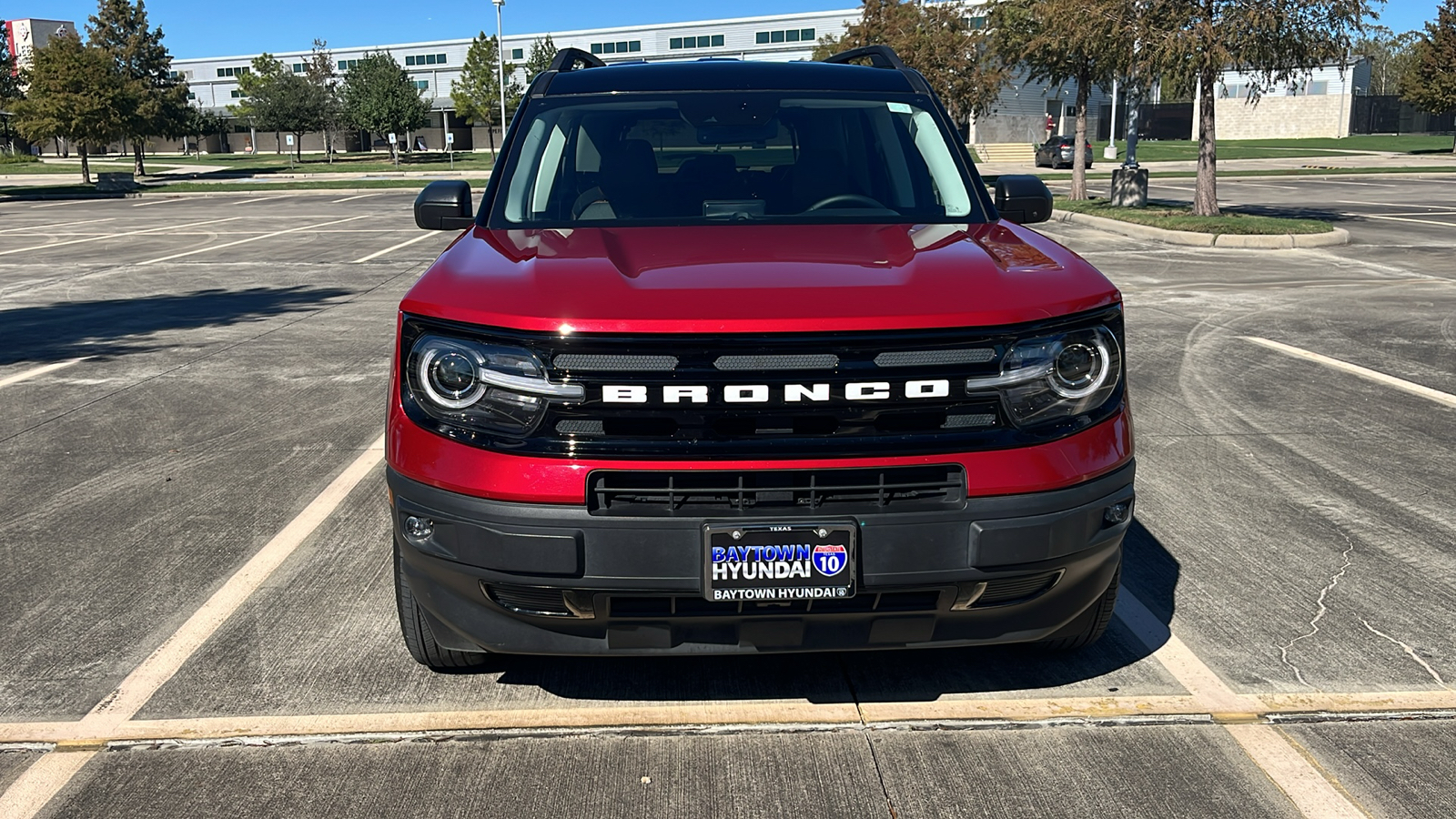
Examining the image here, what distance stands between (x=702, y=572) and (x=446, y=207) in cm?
217

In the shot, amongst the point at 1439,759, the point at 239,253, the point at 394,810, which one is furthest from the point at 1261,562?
the point at 239,253

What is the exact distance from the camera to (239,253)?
17.5 m

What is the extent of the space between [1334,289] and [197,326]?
11.0 meters

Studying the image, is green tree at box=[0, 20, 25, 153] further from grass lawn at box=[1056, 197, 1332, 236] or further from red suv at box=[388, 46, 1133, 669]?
red suv at box=[388, 46, 1133, 669]

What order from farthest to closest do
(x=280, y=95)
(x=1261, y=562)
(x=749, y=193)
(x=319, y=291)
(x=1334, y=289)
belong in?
(x=280, y=95)
(x=319, y=291)
(x=1334, y=289)
(x=1261, y=562)
(x=749, y=193)

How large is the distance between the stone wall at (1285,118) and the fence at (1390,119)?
1.06 meters

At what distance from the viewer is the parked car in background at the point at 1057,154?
48.0m

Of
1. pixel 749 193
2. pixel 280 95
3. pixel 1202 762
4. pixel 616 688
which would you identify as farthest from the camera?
pixel 280 95

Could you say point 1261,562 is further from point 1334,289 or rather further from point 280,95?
point 280,95

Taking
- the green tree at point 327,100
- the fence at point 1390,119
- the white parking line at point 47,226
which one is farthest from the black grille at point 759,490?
the fence at point 1390,119

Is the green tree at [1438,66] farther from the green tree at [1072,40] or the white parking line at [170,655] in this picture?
the white parking line at [170,655]

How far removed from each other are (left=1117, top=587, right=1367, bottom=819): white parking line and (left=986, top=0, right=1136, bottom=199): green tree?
1628 cm

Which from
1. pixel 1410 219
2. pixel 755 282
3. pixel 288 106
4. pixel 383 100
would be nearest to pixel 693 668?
pixel 755 282

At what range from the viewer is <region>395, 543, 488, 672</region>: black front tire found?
10.9 ft
